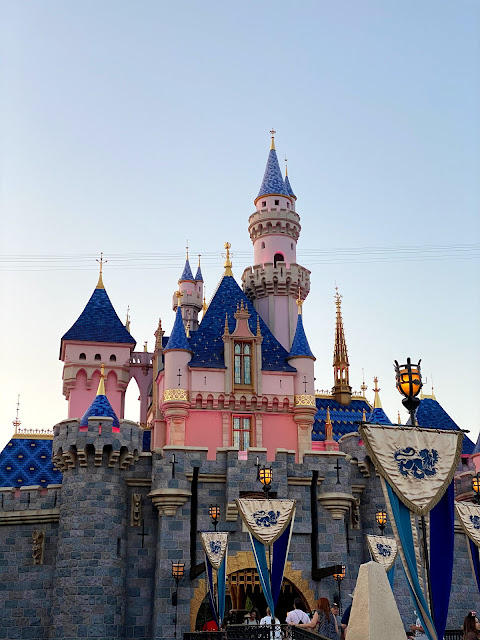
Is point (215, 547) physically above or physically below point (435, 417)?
below

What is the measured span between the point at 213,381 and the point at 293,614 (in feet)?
59.3

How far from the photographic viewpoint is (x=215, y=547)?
1922 centimetres

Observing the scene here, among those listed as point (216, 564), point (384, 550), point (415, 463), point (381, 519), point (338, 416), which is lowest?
point (216, 564)

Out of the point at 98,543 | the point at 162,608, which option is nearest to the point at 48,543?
the point at 98,543

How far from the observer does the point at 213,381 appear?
3234 cm

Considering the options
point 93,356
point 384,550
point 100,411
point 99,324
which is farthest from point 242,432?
point 384,550

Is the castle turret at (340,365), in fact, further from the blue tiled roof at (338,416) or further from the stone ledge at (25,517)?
the stone ledge at (25,517)

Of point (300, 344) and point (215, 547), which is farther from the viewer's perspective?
point (300, 344)

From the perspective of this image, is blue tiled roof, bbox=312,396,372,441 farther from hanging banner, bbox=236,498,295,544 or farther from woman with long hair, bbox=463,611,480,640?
woman with long hair, bbox=463,611,480,640

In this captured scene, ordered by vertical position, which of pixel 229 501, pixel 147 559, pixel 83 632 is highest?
pixel 229 501

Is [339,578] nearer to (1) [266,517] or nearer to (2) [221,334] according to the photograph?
(1) [266,517]

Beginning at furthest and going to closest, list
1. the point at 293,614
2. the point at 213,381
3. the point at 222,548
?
1. the point at 213,381
2. the point at 222,548
3. the point at 293,614

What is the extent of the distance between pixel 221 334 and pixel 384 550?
49.4 ft

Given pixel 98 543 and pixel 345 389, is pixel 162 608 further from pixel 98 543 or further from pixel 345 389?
pixel 345 389
